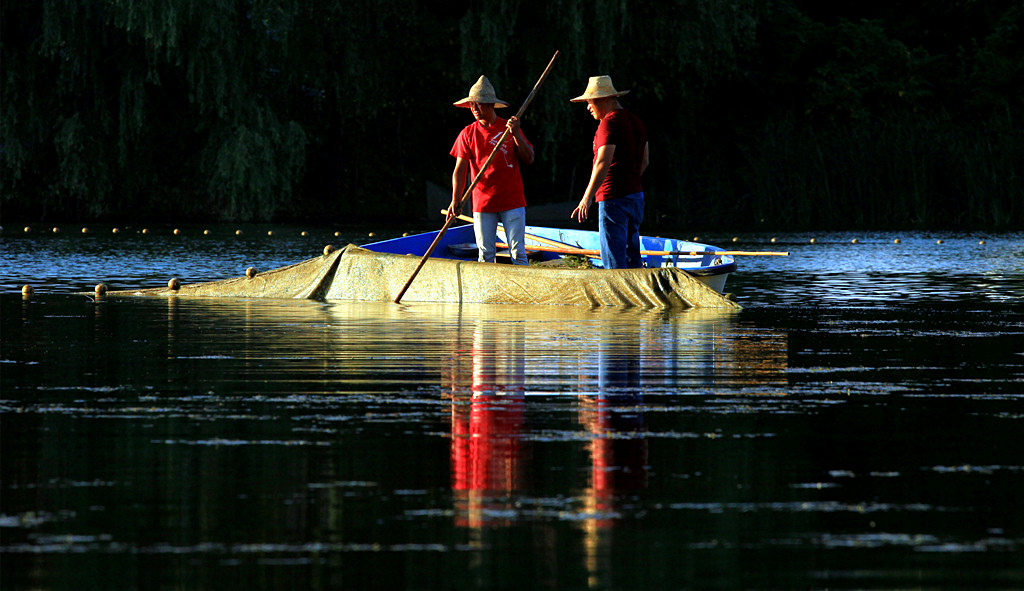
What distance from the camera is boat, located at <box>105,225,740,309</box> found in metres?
12.9

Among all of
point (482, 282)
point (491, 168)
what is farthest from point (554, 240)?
point (491, 168)

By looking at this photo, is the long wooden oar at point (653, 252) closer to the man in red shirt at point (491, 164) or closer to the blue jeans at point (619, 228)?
the blue jeans at point (619, 228)

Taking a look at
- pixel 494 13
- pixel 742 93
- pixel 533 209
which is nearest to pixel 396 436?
pixel 494 13

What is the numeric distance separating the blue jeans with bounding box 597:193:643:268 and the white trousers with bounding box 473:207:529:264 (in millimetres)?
761

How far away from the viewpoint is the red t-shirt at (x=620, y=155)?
12727 mm

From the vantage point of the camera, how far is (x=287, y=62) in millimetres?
31969

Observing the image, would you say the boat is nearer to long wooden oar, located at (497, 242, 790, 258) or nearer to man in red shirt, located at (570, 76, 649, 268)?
long wooden oar, located at (497, 242, 790, 258)

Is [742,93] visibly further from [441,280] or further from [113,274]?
[441,280]

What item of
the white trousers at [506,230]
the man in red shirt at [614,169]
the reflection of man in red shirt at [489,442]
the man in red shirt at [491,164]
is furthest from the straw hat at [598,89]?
the reflection of man in red shirt at [489,442]

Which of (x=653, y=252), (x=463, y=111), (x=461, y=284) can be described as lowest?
(x=461, y=284)

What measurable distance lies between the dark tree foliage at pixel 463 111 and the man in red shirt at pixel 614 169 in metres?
17.0

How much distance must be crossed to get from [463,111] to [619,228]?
2602 centimetres

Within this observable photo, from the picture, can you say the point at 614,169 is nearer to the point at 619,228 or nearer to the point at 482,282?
the point at 619,228

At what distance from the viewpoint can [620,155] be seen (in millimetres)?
12750
